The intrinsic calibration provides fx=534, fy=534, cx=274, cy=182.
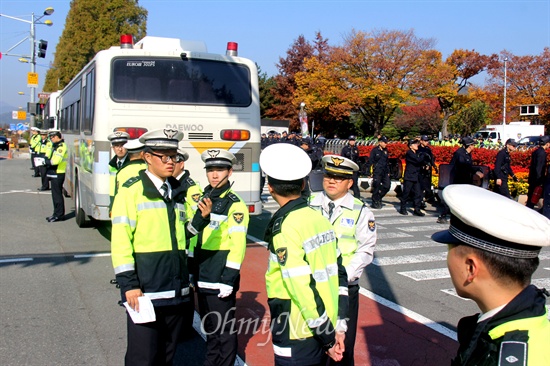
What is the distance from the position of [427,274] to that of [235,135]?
3922mm

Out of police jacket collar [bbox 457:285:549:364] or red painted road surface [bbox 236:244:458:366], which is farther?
red painted road surface [bbox 236:244:458:366]

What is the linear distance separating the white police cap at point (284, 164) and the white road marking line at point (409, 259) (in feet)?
19.4

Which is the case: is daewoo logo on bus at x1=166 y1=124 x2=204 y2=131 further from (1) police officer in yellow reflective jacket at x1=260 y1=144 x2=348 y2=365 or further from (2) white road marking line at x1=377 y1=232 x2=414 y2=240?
(1) police officer in yellow reflective jacket at x1=260 y1=144 x2=348 y2=365

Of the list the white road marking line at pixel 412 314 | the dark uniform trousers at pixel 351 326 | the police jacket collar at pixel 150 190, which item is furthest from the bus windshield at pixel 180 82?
the dark uniform trousers at pixel 351 326

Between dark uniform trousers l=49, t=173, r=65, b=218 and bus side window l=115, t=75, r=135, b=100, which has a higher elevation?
bus side window l=115, t=75, r=135, b=100

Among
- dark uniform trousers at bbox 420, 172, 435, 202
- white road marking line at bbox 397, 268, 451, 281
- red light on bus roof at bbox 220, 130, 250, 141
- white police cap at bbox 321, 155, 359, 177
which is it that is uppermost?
red light on bus roof at bbox 220, 130, 250, 141

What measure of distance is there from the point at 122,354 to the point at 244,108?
544 cm

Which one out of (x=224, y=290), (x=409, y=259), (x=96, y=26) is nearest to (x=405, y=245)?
(x=409, y=259)

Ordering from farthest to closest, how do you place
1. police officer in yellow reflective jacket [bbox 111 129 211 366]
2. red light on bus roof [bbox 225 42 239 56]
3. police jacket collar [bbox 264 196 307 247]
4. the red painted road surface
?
red light on bus roof [bbox 225 42 239 56] < the red painted road surface < police officer in yellow reflective jacket [bbox 111 129 211 366] < police jacket collar [bbox 264 196 307 247]

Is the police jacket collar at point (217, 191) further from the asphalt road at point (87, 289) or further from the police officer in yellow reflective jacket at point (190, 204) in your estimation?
the asphalt road at point (87, 289)

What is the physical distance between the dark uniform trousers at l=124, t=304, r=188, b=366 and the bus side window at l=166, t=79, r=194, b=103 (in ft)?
19.4

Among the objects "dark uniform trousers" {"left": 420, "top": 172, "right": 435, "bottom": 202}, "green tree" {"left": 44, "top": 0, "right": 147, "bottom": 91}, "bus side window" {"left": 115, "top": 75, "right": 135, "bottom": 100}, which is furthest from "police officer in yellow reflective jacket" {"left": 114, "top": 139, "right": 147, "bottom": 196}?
"green tree" {"left": 44, "top": 0, "right": 147, "bottom": 91}

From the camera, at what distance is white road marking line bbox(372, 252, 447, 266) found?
8.77 m

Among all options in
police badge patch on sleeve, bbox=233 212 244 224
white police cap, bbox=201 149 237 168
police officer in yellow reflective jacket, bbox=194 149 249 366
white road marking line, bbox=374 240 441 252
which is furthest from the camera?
white road marking line, bbox=374 240 441 252
